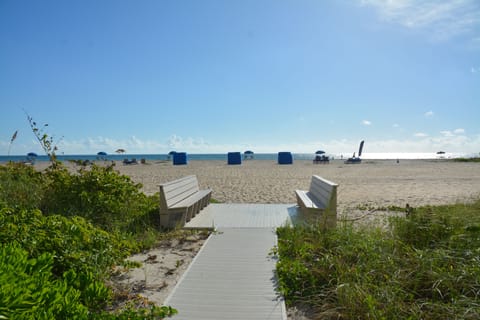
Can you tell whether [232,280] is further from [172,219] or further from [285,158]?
[285,158]

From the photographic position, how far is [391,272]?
10.3 feet

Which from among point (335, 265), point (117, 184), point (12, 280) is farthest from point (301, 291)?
point (117, 184)

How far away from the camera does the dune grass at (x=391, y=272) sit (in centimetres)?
265

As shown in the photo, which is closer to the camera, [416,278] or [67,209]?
[416,278]

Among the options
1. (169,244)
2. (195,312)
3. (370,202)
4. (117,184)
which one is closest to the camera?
(195,312)

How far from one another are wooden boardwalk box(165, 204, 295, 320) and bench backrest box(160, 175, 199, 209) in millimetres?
727

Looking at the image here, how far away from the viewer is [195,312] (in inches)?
112

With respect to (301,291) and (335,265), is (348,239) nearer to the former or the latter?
(335,265)

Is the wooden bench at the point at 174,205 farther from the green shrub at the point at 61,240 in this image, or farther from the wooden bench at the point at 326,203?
the wooden bench at the point at 326,203

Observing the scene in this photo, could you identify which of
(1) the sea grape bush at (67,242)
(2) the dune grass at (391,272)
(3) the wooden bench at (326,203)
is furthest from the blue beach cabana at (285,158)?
(2) the dune grass at (391,272)

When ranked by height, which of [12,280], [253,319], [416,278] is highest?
[12,280]

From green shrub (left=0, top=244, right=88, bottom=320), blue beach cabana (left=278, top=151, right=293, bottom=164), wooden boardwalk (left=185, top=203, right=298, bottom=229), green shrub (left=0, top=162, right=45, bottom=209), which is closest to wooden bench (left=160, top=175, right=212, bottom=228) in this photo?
wooden boardwalk (left=185, top=203, right=298, bottom=229)

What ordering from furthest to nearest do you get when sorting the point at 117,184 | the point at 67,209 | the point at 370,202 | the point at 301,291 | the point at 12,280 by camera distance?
the point at 370,202 → the point at 117,184 → the point at 67,209 → the point at 301,291 → the point at 12,280

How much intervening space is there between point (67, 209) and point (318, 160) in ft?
109
